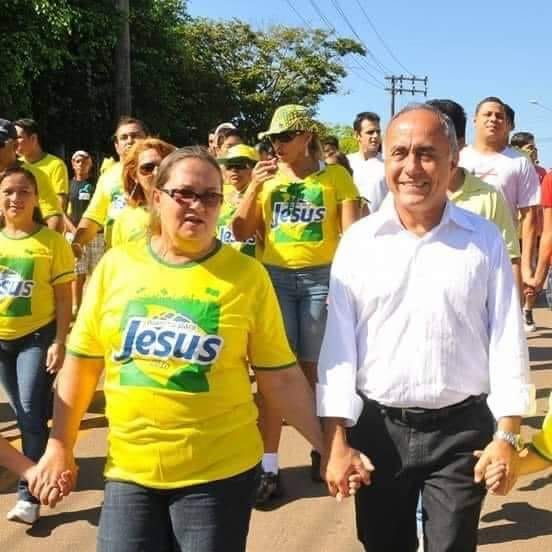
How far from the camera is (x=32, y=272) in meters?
4.07

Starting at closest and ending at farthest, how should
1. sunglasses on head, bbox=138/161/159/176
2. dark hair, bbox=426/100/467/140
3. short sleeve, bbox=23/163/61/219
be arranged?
dark hair, bbox=426/100/467/140 → sunglasses on head, bbox=138/161/159/176 → short sleeve, bbox=23/163/61/219

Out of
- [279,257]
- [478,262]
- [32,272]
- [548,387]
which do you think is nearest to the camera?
[478,262]

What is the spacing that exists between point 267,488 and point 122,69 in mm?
17722

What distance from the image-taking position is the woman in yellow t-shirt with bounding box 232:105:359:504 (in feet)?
14.2

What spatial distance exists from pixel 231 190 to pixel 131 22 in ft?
72.2

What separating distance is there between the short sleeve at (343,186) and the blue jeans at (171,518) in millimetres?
2307

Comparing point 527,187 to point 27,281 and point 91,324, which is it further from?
point 91,324

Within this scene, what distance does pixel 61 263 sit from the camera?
4168mm

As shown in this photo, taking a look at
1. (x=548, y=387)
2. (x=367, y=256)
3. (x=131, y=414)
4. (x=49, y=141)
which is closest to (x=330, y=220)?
(x=367, y=256)

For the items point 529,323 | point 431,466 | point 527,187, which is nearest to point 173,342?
point 431,466

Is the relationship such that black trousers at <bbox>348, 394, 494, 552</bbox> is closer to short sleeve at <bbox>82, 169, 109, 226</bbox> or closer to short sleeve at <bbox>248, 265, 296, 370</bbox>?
short sleeve at <bbox>248, 265, 296, 370</bbox>

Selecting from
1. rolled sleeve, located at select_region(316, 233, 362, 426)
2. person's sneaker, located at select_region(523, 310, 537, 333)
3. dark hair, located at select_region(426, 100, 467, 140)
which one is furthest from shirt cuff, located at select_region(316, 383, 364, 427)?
person's sneaker, located at select_region(523, 310, 537, 333)

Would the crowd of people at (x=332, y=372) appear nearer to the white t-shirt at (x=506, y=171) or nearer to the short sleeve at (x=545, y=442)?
the short sleeve at (x=545, y=442)

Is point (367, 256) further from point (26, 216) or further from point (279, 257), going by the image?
point (26, 216)
